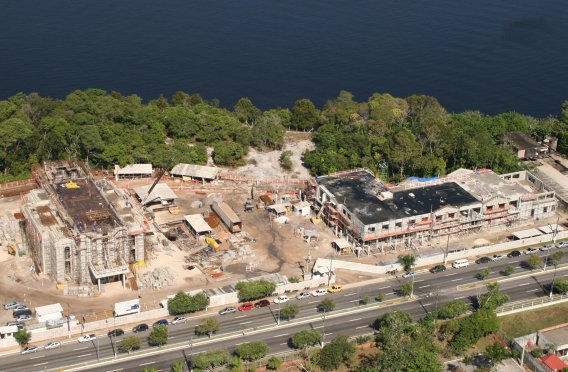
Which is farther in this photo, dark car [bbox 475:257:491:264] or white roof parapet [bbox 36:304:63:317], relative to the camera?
dark car [bbox 475:257:491:264]

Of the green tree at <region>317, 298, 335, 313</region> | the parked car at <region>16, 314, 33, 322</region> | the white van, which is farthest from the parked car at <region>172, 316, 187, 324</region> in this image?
the white van

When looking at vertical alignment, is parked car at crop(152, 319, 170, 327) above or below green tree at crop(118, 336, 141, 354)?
below

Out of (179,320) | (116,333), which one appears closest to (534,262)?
(179,320)

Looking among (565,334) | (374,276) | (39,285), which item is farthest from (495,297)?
(39,285)

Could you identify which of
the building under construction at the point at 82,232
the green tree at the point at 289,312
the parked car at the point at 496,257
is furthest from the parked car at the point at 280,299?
the parked car at the point at 496,257

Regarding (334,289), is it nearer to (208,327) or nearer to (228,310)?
(228,310)

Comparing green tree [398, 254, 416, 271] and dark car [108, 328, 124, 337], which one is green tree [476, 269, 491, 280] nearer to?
green tree [398, 254, 416, 271]

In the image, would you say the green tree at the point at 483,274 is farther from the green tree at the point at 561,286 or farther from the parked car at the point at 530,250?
the parked car at the point at 530,250

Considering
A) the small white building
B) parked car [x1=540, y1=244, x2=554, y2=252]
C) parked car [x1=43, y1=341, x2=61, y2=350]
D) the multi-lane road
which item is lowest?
the multi-lane road
